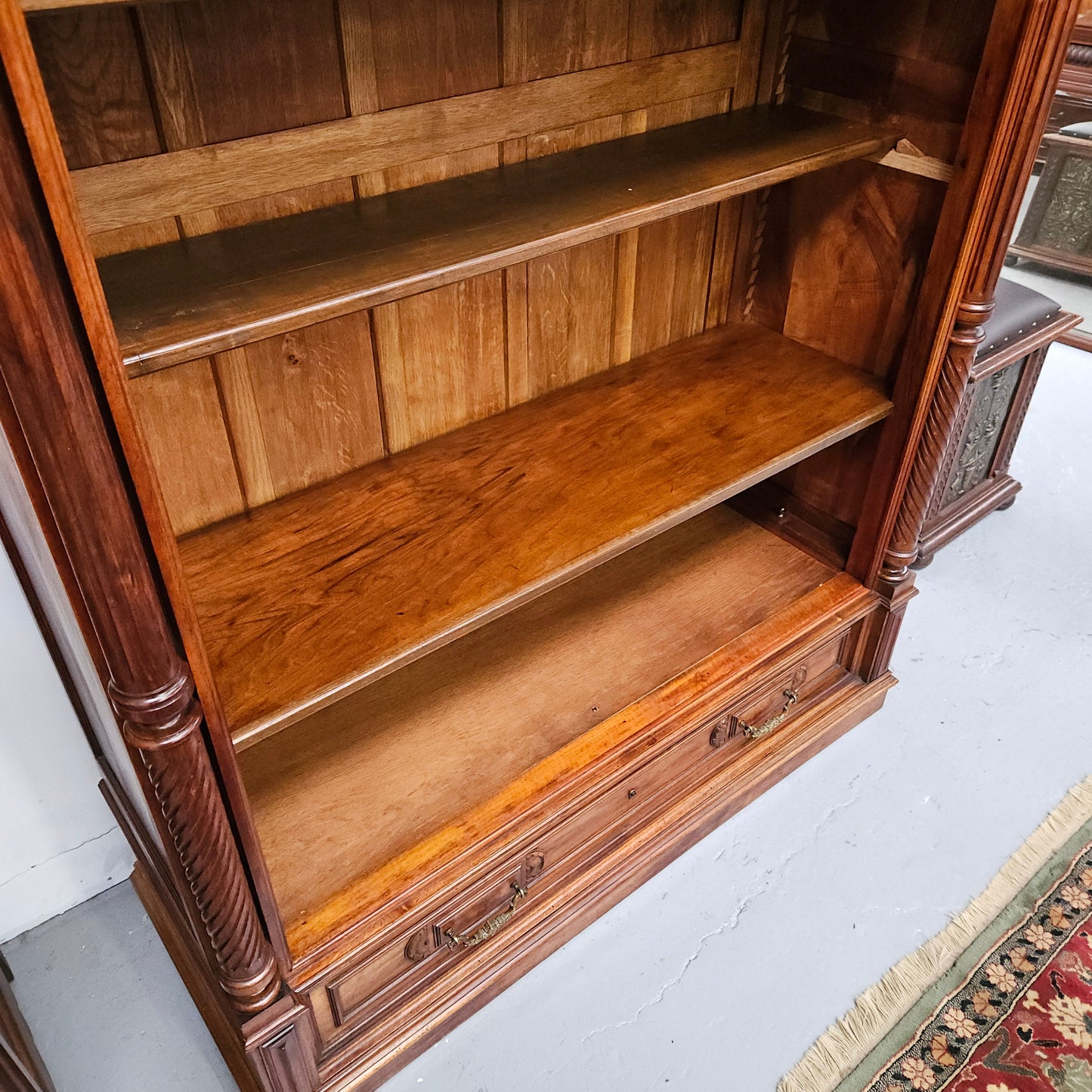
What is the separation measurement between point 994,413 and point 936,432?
776mm

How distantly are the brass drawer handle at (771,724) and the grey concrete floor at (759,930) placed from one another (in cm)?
15

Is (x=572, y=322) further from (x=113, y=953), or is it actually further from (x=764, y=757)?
(x=113, y=953)

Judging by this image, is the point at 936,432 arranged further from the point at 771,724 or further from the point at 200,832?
the point at 200,832

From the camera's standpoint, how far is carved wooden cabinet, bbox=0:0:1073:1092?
2.85 feet

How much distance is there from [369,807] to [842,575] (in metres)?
0.92

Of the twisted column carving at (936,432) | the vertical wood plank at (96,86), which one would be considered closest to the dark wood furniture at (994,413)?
the twisted column carving at (936,432)

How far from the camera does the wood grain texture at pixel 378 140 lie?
0.95 m

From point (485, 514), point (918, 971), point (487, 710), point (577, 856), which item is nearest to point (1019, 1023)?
point (918, 971)

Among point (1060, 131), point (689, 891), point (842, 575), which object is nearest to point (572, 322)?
point (842, 575)

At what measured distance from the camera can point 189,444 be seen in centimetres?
114

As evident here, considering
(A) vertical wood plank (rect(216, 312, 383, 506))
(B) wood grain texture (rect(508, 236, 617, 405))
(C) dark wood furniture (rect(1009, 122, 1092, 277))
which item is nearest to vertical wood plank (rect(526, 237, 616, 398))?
(B) wood grain texture (rect(508, 236, 617, 405))

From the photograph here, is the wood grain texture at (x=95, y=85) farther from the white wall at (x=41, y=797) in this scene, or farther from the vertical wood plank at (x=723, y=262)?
the vertical wood plank at (x=723, y=262)

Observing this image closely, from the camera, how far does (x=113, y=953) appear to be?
4.91 feet

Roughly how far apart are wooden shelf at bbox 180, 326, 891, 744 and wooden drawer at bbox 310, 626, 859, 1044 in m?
0.37
